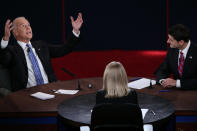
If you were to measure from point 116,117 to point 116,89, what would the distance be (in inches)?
16.0

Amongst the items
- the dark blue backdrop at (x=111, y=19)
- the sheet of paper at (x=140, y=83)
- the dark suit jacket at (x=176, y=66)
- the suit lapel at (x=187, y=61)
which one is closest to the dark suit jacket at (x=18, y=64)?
the sheet of paper at (x=140, y=83)

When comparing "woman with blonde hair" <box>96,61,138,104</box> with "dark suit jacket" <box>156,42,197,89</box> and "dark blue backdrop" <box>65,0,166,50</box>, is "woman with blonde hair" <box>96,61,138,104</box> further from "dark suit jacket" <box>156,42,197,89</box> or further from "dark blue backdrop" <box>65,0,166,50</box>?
"dark blue backdrop" <box>65,0,166,50</box>

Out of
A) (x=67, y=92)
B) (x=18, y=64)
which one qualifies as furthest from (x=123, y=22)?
(x=67, y=92)

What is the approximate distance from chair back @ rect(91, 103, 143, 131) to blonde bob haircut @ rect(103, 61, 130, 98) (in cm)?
39

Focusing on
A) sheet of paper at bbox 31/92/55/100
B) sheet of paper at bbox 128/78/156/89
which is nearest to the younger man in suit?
sheet of paper at bbox 128/78/156/89

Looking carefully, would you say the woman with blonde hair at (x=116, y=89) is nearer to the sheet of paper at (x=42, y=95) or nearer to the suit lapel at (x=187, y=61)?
the sheet of paper at (x=42, y=95)

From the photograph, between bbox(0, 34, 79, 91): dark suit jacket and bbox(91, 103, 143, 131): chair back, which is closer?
bbox(91, 103, 143, 131): chair back

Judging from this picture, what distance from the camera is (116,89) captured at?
2.25 meters

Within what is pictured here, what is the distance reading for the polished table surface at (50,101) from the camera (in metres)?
2.47

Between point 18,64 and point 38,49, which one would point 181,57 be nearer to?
point 38,49

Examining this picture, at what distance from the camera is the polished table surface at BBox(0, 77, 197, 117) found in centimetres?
247

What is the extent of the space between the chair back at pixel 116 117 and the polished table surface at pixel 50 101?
65cm

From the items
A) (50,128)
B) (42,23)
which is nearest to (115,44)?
(42,23)

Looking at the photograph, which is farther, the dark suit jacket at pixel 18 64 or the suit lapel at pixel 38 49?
the suit lapel at pixel 38 49
